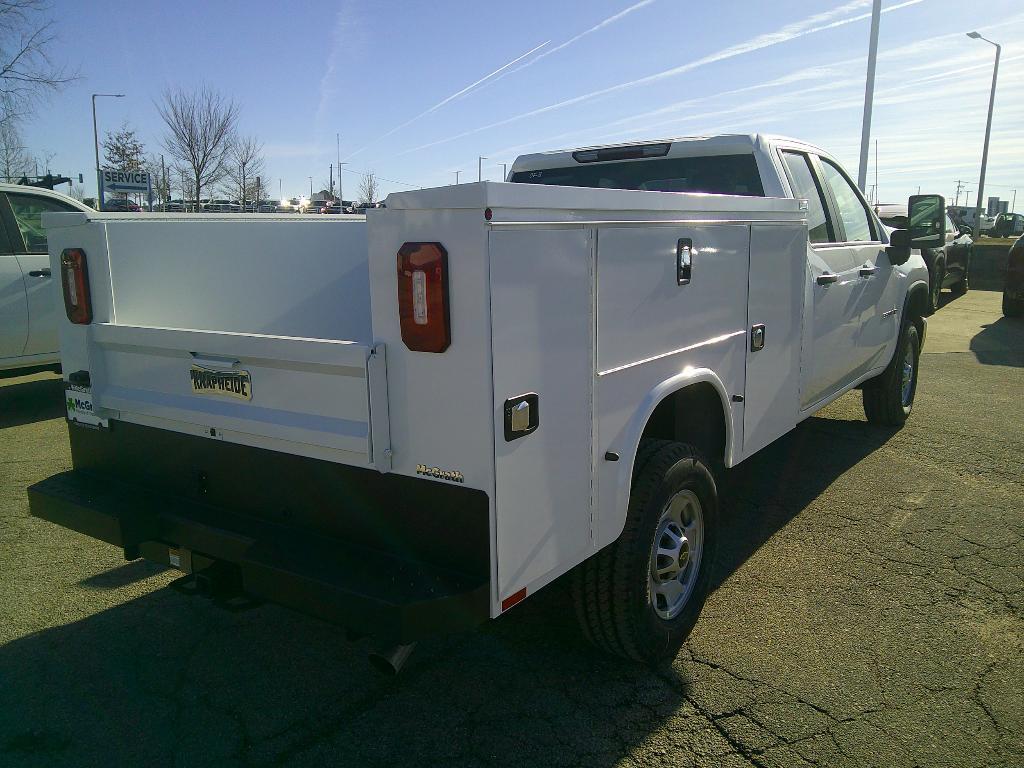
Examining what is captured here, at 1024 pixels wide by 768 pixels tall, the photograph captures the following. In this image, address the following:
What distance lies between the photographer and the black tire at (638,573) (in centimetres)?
291

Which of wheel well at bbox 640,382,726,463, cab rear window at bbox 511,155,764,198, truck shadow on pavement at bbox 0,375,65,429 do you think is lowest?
truck shadow on pavement at bbox 0,375,65,429

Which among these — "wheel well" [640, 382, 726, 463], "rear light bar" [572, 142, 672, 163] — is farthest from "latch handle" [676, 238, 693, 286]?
"rear light bar" [572, 142, 672, 163]

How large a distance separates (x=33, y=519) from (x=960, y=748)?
490 cm

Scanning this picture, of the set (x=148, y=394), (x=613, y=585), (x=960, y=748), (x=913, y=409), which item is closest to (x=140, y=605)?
(x=148, y=394)

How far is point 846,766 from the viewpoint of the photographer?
2.64 m

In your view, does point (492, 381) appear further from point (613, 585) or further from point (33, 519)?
point (33, 519)

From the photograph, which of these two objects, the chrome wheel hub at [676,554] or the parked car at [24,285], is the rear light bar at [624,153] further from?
the parked car at [24,285]

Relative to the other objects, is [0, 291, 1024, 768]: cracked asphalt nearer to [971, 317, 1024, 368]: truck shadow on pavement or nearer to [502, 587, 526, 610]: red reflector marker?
[502, 587, 526, 610]: red reflector marker

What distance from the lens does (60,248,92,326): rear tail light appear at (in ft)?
10.6

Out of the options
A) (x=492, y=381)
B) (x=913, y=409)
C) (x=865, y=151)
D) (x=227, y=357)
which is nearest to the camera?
(x=492, y=381)

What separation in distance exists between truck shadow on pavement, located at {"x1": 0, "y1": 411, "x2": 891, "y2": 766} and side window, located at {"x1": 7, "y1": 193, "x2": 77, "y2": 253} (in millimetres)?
4845

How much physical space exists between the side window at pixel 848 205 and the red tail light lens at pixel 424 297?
3.90 metres

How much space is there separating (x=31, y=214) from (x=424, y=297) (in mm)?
6891

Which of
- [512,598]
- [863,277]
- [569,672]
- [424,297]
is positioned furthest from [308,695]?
[863,277]
